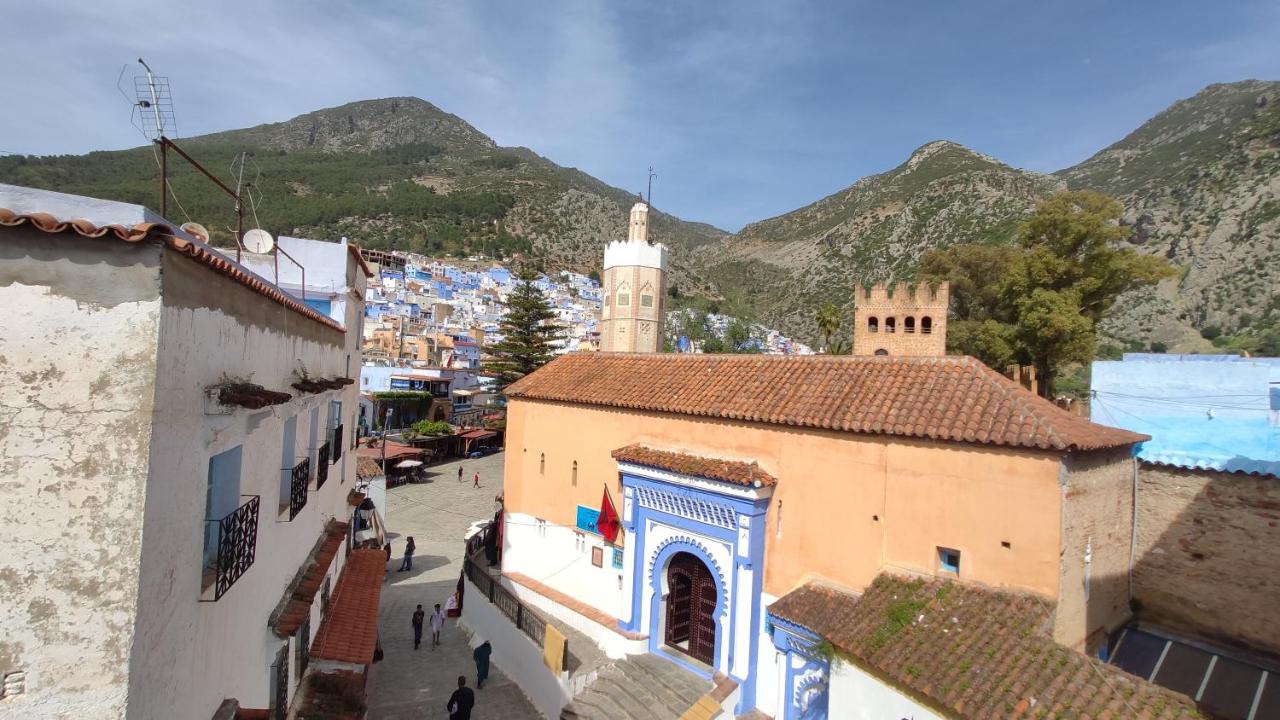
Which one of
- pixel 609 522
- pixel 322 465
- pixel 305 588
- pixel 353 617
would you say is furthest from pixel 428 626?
pixel 305 588

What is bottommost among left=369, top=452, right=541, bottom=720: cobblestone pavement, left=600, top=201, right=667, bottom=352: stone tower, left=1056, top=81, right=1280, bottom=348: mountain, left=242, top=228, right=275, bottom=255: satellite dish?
left=369, top=452, right=541, bottom=720: cobblestone pavement

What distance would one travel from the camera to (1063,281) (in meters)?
19.7

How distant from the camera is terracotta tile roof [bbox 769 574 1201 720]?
19.3ft

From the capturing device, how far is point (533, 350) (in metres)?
37.8

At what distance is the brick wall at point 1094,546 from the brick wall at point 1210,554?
3.46 feet

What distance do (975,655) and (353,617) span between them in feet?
28.5

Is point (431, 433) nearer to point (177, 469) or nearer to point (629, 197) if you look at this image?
point (177, 469)

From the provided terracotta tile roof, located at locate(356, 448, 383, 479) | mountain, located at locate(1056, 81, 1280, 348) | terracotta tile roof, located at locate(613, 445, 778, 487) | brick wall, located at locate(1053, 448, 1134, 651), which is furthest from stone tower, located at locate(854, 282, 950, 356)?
mountain, located at locate(1056, 81, 1280, 348)

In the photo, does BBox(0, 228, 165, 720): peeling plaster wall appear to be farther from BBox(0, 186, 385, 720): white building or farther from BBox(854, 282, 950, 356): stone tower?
BBox(854, 282, 950, 356): stone tower

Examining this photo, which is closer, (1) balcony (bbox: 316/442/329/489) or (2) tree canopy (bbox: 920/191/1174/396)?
(1) balcony (bbox: 316/442/329/489)

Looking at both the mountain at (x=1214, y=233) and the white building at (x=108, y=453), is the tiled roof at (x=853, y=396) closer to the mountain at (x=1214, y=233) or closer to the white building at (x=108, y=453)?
the white building at (x=108, y=453)

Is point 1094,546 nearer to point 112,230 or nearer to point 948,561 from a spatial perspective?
point 948,561

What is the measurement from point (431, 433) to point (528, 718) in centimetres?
2534

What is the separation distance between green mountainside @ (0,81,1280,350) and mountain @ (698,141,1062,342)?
266mm
